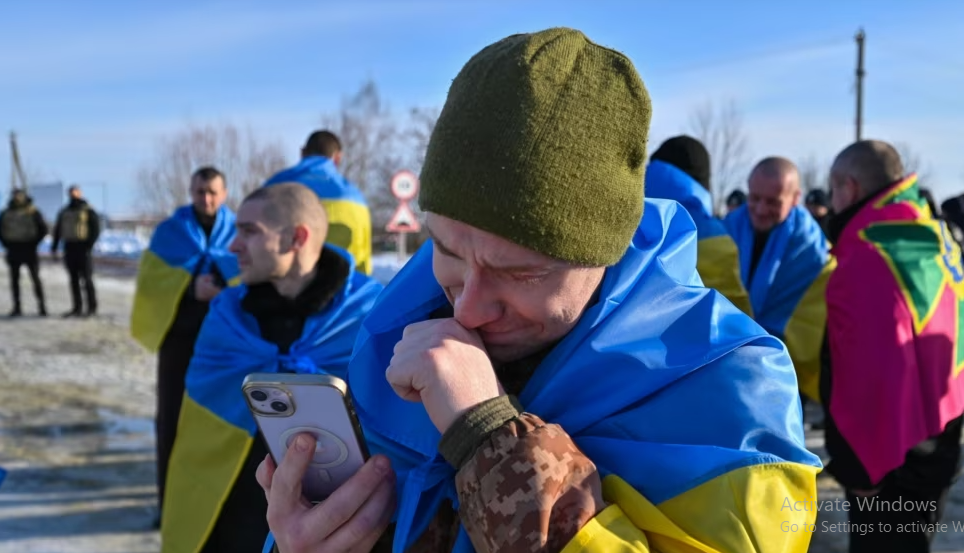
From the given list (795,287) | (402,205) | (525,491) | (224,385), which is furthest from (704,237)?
(402,205)

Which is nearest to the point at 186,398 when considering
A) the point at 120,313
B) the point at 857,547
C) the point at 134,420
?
the point at 857,547

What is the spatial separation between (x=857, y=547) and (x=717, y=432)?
328 cm

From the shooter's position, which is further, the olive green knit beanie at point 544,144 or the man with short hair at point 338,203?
the man with short hair at point 338,203

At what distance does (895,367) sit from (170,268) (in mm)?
4191

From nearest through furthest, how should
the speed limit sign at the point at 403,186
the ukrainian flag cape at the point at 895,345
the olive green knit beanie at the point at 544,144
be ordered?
the olive green knit beanie at the point at 544,144
the ukrainian flag cape at the point at 895,345
the speed limit sign at the point at 403,186

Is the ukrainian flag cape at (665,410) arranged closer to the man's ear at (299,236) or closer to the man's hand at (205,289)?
the man's ear at (299,236)

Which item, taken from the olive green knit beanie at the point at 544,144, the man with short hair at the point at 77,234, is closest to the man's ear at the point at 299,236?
the olive green knit beanie at the point at 544,144

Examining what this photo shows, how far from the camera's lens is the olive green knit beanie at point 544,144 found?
46.7 inches

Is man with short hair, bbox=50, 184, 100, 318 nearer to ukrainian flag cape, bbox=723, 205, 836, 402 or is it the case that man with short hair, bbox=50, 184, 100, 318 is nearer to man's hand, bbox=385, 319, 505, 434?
ukrainian flag cape, bbox=723, 205, 836, 402

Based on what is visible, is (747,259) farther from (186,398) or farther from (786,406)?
(786,406)

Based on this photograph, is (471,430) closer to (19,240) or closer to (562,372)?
(562,372)

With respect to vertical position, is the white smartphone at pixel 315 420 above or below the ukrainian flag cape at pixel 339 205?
above

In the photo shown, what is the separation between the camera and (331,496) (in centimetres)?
129

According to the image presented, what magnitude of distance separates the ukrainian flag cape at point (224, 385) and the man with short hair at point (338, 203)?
1.50 m
